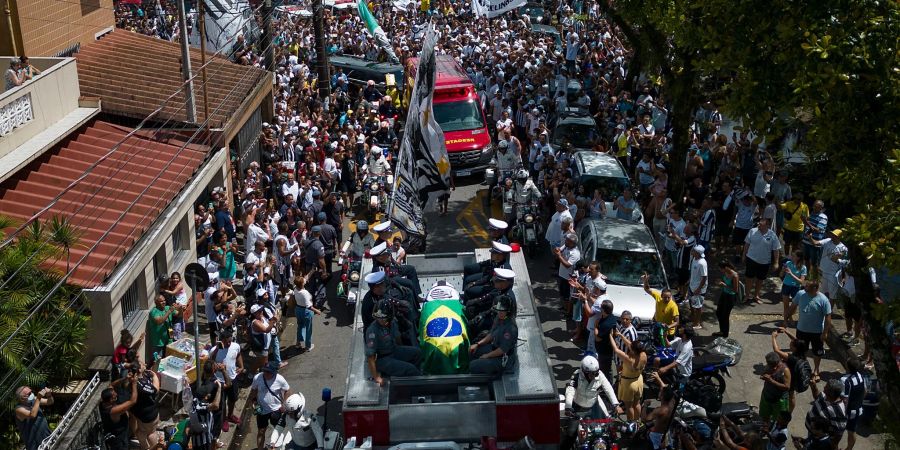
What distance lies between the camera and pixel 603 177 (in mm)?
19031

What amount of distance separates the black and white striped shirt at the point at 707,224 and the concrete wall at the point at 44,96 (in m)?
11.5

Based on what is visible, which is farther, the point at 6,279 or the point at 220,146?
the point at 220,146

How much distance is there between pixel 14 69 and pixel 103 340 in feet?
20.6

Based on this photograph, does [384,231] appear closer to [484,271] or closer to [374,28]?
[484,271]

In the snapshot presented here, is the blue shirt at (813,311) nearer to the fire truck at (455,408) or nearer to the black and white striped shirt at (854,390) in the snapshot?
the black and white striped shirt at (854,390)

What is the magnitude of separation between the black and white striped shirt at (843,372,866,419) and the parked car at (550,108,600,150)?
11.9 m

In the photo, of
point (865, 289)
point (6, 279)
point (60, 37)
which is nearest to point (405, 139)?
point (6, 279)

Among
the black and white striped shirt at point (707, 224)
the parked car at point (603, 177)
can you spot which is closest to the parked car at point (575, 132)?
the parked car at point (603, 177)

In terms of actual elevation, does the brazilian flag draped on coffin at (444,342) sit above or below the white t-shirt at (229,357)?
above

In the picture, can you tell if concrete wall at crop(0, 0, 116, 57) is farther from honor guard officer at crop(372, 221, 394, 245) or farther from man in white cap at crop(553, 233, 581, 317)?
man in white cap at crop(553, 233, 581, 317)

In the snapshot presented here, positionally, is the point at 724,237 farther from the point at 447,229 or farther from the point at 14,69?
the point at 14,69

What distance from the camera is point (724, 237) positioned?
61.2 feet

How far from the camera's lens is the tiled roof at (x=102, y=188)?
47.7 feet

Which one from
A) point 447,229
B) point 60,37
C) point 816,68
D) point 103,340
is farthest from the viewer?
point 60,37
